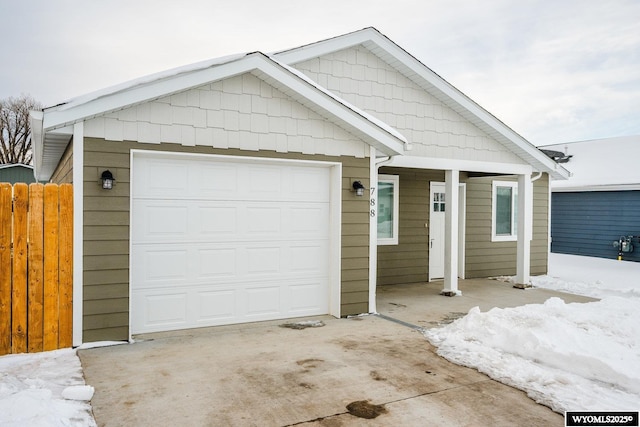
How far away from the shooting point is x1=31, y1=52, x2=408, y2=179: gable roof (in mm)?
4945

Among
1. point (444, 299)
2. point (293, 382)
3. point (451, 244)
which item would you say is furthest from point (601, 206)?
point (293, 382)

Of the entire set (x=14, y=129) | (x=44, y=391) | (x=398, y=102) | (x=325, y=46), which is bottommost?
(x=44, y=391)

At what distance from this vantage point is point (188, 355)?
4918 mm

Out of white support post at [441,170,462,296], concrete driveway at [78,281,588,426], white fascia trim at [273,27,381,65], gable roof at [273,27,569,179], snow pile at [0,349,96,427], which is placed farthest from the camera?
white support post at [441,170,462,296]

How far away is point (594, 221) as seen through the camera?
15680 mm

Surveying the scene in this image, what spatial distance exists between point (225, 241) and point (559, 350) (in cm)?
417

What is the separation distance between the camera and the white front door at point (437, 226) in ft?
34.2

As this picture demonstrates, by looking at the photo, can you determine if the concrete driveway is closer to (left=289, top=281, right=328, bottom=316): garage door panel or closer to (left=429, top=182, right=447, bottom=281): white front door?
(left=289, top=281, right=328, bottom=316): garage door panel

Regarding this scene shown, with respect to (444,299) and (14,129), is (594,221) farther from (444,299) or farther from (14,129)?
(14,129)

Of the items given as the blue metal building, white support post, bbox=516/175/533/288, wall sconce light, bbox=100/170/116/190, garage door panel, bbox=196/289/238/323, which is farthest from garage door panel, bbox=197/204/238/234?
the blue metal building

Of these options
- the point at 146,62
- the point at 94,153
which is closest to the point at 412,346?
the point at 94,153

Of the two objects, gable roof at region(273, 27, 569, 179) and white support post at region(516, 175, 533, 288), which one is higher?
gable roof at region(273, 27, 569, 179)

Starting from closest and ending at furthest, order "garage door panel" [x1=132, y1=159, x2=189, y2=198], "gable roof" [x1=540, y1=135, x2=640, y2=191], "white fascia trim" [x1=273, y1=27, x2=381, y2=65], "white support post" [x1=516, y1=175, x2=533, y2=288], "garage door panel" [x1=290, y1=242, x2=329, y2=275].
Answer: "garage door panel" [x1=132, y1=159, x2=189, y2=198]
"garage door panel" [x1=290, y1=242, x2=329, y2=275]
"white fascia trim" [x1=273, y1=27, x2=381, y2=65]
"white support post" [x1=516, y1=175, x2=533, y2=288]
"gable roof" [x1=540, y1=135, x2=640, y2=191]

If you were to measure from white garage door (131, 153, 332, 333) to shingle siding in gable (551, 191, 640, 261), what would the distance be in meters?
12.6
